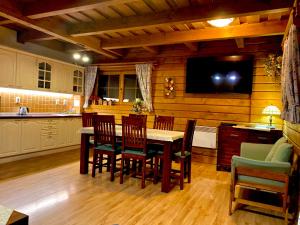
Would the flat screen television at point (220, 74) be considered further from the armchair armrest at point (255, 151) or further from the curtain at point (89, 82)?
the curtain at point (89, 82)

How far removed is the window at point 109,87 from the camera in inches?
252

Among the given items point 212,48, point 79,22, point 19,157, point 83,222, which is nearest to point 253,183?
point 83,222

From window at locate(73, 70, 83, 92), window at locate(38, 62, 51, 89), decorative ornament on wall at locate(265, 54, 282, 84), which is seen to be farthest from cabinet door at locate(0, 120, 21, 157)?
decorative ornament on wall at locate(265, 54, 282, 84)

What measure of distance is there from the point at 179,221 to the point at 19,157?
3.61 meters

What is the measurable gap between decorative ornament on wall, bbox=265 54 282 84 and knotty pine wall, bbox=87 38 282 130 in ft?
0.31

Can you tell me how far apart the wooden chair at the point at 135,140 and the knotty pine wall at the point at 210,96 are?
217 cm

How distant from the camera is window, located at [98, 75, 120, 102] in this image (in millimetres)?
6398

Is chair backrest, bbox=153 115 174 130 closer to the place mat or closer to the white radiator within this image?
the white radiator

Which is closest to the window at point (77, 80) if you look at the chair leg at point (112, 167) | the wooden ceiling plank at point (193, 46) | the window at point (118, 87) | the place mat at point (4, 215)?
the window at point (118, 87)

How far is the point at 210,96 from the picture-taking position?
5.14 metres

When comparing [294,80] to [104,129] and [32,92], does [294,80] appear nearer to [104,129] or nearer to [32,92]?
[104,129]

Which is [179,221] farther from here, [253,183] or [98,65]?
[98,65]

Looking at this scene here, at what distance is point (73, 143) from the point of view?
5.86 m

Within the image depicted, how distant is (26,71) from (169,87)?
315 centimetres
